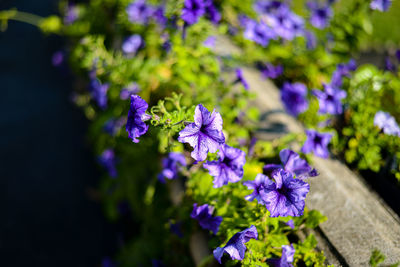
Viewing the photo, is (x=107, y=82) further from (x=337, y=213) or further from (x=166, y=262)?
(x=337, y=213)

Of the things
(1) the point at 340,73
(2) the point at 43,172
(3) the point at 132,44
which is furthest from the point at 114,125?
(1) the point at 340,73

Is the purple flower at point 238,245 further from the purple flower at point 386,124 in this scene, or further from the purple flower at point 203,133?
the purple flower at point 386,124

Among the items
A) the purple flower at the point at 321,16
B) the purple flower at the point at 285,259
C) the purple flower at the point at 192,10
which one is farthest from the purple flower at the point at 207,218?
the purple flower at the point at 321,16

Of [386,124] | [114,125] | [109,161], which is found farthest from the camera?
[109,161]

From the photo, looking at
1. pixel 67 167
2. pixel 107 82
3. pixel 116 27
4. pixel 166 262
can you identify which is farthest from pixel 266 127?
pixel 67 167

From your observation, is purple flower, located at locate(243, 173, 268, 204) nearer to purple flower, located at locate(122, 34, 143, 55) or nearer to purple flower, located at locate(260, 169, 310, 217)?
purple flower, located at locate(260, 169, 310, 217)

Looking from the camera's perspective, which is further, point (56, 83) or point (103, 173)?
point (56, 83)

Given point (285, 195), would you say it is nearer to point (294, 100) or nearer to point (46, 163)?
point (294, 100)
